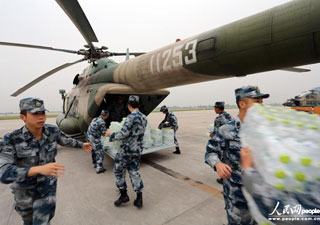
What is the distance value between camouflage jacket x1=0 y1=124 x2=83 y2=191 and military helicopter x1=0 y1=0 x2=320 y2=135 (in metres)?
2.71

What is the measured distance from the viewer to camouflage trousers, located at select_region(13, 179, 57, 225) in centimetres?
178

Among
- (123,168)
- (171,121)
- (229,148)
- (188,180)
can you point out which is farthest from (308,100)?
(123,168)

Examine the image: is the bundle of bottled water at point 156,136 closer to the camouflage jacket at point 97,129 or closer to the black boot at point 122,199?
the camouflage jacket at point 97,129

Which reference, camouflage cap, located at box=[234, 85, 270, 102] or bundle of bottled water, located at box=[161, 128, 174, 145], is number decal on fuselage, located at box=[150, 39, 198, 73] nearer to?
camouflage cap, located at box=[234, 85, 270, 102]

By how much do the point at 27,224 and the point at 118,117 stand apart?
17.0 feet

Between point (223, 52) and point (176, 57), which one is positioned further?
point (176, 57)

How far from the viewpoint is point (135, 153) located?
2961 mm

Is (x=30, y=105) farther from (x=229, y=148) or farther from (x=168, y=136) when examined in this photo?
(x=168, y=136)

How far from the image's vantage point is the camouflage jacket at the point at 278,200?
63 centimetres

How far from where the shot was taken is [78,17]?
4.19m

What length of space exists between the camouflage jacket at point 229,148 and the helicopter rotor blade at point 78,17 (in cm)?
413

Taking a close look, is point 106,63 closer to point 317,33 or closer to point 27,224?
point 27,224

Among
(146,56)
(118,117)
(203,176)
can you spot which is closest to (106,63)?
(118,117)

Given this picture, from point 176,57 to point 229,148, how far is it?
2373mm
